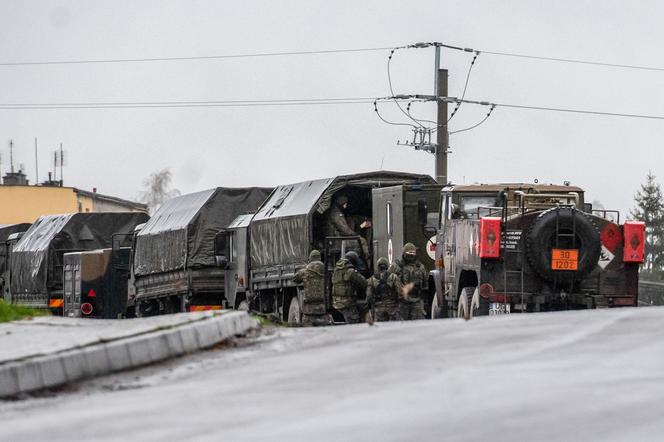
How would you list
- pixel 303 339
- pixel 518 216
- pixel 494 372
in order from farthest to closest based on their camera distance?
pixel 518 216 → pixel 303 339 → pixel 494 372

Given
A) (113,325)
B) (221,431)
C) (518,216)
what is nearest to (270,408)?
(221,431)

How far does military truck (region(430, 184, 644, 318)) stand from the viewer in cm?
2470

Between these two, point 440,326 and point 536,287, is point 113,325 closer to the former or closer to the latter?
point 440,326

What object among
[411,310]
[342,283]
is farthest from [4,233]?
[411,310]

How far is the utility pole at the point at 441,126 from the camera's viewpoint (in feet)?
162

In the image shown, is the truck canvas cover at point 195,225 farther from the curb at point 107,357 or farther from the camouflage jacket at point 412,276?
the curb at point 107,357

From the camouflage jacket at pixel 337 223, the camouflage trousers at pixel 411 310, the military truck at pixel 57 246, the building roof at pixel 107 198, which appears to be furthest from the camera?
the building roof at pixel 107 198

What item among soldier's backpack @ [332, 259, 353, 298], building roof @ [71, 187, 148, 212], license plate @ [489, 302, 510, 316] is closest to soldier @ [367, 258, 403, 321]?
soldier's backpack @ [332, 259, 353, 298]

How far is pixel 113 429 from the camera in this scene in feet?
34.2

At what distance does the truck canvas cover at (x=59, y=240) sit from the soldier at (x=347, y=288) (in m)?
18.5

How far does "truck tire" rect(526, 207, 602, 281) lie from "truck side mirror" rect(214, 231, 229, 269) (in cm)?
1371

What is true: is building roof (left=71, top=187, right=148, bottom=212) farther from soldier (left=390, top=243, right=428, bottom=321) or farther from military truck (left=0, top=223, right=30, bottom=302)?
soldier (left=390, top=243, right=428, bottom=321)

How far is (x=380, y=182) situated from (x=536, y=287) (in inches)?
314

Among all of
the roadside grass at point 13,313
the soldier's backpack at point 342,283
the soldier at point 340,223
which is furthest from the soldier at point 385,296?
the roadside grass at point 13,313
